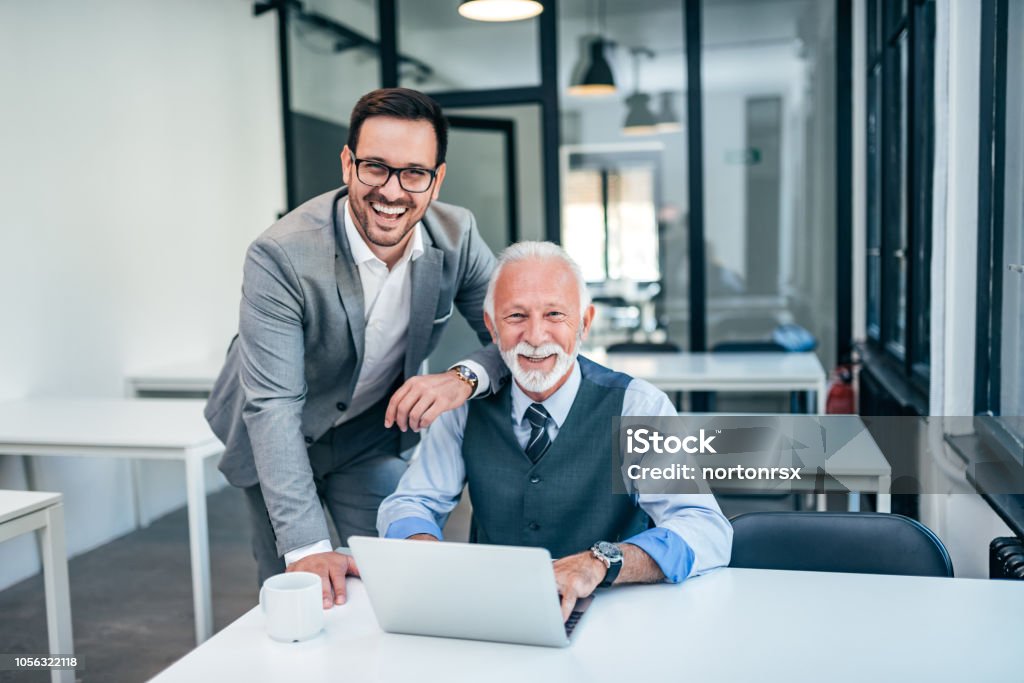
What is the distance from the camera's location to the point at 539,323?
70.2 inches

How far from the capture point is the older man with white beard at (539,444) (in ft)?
5.63

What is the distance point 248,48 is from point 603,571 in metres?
4.95

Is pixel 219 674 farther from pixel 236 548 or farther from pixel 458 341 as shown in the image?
pixel 458 341

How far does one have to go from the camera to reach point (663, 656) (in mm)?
1229

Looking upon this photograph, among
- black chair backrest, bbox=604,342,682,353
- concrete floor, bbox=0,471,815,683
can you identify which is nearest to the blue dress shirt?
concrete floor, bbox=0,471,815,683

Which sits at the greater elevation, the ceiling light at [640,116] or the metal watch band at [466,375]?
the ceiling light at [640,116]

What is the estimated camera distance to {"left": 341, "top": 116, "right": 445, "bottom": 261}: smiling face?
1.73 m

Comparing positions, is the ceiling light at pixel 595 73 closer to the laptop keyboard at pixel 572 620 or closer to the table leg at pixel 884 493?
the table leg at pixel 884 493

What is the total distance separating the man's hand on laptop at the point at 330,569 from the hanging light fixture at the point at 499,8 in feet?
8.38

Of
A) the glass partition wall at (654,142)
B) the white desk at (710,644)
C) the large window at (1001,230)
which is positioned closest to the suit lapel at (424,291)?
the white desk at (710,644)

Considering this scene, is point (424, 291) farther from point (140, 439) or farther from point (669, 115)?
point (669, 115)

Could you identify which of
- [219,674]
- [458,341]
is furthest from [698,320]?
[219,674]

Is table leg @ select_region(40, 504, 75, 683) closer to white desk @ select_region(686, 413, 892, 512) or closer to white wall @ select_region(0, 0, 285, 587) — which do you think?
white wall @ select_region(0, 0, 285, 587)

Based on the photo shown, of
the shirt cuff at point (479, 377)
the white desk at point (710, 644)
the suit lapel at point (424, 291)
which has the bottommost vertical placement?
the white desk at point (710, 644)
